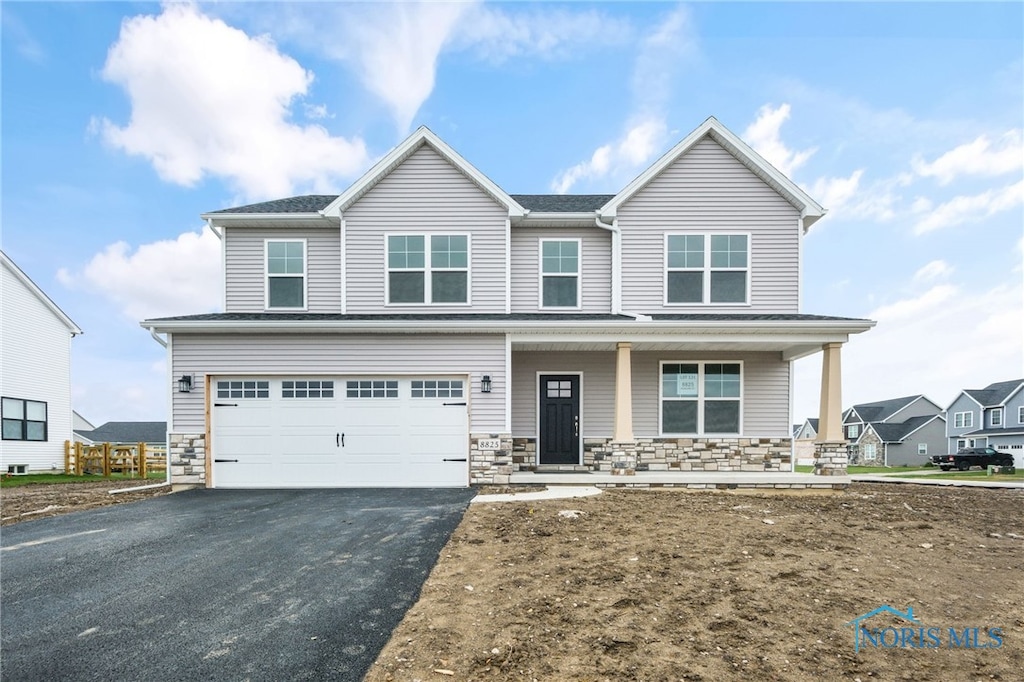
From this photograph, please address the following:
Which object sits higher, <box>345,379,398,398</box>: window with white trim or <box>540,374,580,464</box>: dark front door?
<box>345,379,398,398</box>: window with white trim

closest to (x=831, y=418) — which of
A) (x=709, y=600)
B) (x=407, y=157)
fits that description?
(x=709, y=600)

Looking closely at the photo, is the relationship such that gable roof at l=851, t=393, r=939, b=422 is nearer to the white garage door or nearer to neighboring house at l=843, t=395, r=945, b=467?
neighboring house at l=843, t=395, r=945, b=467

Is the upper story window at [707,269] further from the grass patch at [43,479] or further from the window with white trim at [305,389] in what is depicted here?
the grass patch at [43,479]

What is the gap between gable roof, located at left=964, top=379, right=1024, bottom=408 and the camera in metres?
33.7

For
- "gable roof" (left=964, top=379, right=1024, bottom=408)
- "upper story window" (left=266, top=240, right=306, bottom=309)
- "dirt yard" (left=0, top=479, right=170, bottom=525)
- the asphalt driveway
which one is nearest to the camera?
the asphalt driveway

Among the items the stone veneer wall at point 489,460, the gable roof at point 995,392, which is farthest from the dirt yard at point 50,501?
the gable roof at point 995,392

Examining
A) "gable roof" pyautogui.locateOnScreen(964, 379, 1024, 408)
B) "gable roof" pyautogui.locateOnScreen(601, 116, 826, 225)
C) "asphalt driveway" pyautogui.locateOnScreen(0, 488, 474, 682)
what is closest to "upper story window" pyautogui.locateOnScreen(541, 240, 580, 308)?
"gable roof" pyautogui.locateOnScreen(601, 116, 826, 225)

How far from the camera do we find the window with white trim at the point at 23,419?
1638cm

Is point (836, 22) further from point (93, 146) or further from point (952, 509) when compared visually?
point (93, 146)

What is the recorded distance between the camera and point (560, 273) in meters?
11.8

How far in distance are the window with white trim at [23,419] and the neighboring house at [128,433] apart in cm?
2328

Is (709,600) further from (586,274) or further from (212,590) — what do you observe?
(586,274)

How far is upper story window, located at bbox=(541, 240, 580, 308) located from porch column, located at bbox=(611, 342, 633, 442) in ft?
6.34

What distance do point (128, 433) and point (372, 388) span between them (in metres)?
41.3
